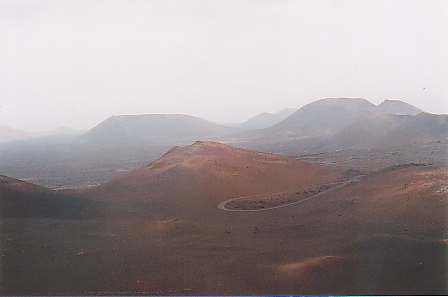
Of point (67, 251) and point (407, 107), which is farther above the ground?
point (407, 107)

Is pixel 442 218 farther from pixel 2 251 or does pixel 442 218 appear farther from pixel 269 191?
pixel 2 251

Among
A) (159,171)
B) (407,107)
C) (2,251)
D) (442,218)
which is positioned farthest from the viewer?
A: (407,107)

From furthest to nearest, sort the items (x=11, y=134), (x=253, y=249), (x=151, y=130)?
(x=11, y=134), (x=151, y=130), (x=253, y=249)

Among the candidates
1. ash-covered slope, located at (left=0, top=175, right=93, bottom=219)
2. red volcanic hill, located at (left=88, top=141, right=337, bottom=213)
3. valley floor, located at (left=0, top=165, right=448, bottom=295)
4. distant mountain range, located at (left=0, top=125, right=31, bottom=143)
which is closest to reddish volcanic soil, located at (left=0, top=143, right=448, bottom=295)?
valley floor, located at (left=0, top=165, right=448, bottom=295)

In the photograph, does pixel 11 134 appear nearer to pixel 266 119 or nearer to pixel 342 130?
pixel 266 119

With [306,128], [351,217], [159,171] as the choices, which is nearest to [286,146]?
[306,128]

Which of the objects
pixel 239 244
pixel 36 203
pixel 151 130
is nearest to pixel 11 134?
pixel 151 130
